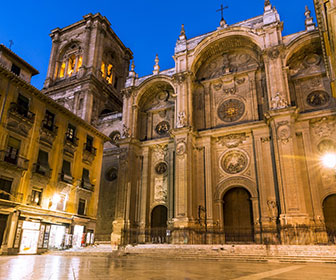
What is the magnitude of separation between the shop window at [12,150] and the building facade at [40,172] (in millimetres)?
64

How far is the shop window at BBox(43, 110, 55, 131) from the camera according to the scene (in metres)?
23.1

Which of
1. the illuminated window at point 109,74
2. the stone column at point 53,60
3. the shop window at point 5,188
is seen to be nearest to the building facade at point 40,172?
the shop window at point 5,188

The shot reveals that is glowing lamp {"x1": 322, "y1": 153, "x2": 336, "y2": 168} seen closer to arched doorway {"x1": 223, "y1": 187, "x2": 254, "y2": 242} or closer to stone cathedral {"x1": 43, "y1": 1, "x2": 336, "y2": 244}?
stone cathedral {"x1": 43, "y1": 1, "x2": 336, "y2": 244}

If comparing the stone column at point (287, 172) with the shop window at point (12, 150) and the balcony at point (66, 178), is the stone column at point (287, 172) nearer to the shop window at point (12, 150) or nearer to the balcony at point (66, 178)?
the balcony at point (66, 178)

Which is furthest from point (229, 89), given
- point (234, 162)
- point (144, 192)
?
point (144, 192)

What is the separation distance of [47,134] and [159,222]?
40.5 ft

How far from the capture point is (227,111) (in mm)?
27234

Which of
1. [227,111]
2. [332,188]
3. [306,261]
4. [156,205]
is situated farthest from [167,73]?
[306,261]

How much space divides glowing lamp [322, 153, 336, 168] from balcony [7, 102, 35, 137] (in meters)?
22.0

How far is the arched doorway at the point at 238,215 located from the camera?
74.9 feet

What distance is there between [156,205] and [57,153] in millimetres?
9945

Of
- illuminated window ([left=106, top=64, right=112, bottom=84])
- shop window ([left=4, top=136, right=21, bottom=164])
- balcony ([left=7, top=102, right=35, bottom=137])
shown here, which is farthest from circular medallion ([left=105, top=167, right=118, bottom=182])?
illuminated window ([left=106, top=64, right=112, bottom=84])

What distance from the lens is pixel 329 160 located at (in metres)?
21.5

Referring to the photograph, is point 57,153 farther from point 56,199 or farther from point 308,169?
point 308,169
